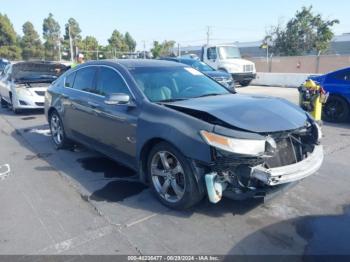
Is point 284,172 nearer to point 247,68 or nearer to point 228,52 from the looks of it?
point 247,68

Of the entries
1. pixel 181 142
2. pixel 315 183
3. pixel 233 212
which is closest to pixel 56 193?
pixel 181 142

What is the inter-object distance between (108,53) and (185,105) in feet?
209

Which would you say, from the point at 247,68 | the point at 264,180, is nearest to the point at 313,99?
the point at 264,180

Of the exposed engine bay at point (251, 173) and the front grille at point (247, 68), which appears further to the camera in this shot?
the front grille at point (247, 68)

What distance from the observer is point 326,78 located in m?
8.67

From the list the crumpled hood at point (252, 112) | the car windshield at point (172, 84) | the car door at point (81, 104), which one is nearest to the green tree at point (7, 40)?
the car door at point (81, 104)

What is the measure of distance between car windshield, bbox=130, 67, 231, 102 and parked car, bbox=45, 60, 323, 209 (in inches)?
0.5

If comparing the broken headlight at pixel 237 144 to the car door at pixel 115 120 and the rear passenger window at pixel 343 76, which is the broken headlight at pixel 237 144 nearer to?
the car door at pixel 115 120

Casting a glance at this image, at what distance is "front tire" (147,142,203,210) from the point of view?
135 inches

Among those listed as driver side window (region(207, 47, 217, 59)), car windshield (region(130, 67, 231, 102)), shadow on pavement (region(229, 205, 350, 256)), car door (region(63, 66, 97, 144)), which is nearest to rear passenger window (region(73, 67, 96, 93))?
car door (region(63, 66, 97, 144))

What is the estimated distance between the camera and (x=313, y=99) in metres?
7.67

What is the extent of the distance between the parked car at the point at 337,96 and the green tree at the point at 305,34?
3814 cm

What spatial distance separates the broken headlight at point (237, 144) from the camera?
10.2 feet

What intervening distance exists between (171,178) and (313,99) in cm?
522
